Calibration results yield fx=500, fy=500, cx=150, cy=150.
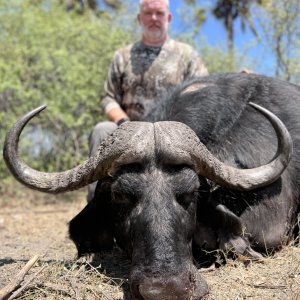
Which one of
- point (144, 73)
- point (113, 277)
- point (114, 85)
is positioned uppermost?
point (144, 73)

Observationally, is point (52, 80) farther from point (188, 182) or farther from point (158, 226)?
point (158, 226)

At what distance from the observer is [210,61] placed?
15.2 metres

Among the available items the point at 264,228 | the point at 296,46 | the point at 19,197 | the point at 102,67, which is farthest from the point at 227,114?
the point at 296,46

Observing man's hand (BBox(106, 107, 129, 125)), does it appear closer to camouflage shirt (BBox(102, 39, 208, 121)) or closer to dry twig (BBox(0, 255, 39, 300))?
camouflage shirt (BBox(102, 39, 208, 121))

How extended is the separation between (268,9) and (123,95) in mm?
7708

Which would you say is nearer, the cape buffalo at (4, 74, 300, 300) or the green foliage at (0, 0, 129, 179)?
the cape buffalo at (4, 74, 300, 300)

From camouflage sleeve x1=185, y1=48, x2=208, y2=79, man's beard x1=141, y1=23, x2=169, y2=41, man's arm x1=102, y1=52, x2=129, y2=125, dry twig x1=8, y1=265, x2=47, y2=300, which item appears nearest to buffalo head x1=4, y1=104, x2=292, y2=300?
dry twig x1=8, y1=265, x2=47, y2=300

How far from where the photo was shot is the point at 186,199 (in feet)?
11.8

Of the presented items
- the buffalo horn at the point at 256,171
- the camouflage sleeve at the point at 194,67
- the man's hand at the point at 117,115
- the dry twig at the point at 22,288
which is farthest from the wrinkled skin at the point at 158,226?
the camouflage sleeve at the point at 194,67

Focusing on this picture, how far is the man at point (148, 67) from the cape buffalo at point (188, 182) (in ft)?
5.73

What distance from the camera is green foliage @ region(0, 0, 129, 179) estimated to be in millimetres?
11156

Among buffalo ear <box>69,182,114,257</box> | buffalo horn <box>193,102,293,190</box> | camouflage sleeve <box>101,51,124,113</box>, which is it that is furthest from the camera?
camouflage sleeve <box>101,51,124,113</box>

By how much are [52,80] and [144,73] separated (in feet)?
17.3

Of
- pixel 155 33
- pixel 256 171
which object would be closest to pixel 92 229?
pixel 256 171
